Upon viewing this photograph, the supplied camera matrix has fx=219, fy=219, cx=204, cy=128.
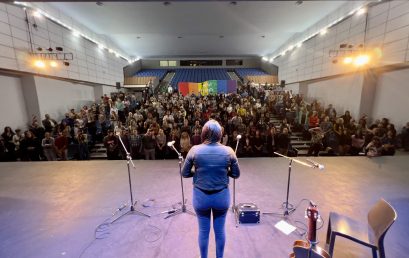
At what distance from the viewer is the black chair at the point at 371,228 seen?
77.4 inches

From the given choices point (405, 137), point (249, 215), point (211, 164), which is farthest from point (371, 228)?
point (405, 137)

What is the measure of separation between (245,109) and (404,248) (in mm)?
6956

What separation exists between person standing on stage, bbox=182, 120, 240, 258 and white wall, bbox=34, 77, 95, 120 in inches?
324

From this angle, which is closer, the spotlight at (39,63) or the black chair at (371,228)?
the black chair at (371,228)

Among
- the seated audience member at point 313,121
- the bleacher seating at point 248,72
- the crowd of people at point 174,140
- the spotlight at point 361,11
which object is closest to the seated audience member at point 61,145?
the crowd of people at point 174,140

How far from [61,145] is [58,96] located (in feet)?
13.3

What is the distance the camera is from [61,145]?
608cm

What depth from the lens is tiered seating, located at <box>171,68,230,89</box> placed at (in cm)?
1836

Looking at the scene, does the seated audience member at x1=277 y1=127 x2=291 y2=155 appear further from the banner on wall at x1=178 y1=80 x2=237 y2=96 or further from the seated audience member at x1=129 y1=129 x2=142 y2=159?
the banner on wall at x1=178 y1=80 x2=237 y2=96

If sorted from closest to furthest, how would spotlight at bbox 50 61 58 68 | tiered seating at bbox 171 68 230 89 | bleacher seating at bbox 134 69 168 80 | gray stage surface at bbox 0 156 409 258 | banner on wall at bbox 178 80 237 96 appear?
gray stage surface at bbox 0 156 409 258 < spotlight at bbox 50 61 58 68 < banner on wall at bbox 178 80 237 96 < tiered seating at bbox 171 68 230 89 < bleacher seating at bbox 134 69 168 80

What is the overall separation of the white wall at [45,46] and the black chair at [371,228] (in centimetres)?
855

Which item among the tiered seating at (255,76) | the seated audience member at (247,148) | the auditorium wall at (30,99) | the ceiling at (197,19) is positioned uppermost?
the ceiling at (197,19)

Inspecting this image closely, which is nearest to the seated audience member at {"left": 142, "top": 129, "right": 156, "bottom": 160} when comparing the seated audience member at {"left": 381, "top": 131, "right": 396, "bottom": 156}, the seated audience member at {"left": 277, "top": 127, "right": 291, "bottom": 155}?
the seated audience member at {"left": 277, "top": 127, "right": 291, "bottom": 155}

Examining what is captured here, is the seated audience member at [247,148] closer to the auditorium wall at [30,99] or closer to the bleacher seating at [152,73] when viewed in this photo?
the auditorium wall at [30,99]
